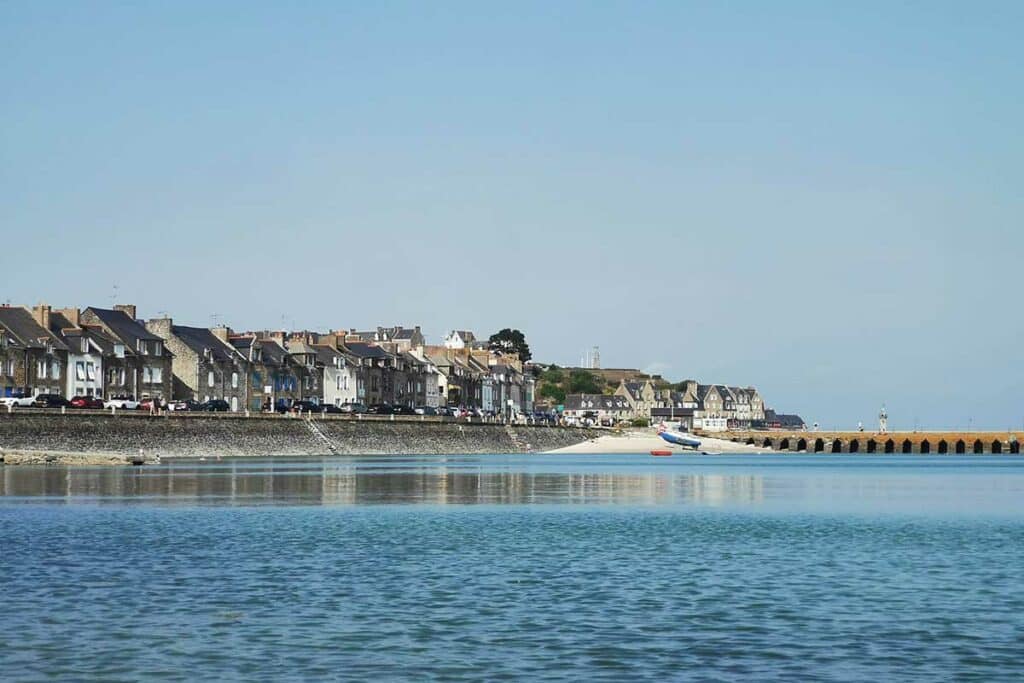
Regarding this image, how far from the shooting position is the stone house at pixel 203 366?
138250 millimetres

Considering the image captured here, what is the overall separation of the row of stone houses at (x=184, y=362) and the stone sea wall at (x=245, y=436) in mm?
14107

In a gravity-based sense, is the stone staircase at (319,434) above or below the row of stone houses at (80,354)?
below

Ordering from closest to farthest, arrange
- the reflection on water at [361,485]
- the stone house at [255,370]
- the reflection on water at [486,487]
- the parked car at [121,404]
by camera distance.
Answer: the reflection on water at [486,487] < the reflection on water at [361,485] < the parked car at [121,404] < the stone house at [255,370]

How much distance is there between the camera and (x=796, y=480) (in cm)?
9506

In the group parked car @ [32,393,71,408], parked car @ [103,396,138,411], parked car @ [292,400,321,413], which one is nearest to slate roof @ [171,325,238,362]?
parked car @ [292,400,321,413]

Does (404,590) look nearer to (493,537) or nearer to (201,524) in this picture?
(493,537)

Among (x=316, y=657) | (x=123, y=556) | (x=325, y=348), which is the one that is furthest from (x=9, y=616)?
(x=325, y=348)

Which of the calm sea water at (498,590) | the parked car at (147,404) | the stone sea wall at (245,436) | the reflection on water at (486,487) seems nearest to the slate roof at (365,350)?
the stone sea wall at (245,436)

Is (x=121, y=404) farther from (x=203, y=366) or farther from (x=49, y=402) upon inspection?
(x=203, y=366)

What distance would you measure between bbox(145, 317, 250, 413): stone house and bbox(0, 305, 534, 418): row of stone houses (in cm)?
A: 9

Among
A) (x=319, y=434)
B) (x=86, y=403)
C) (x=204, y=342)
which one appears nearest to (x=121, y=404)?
(x=86, y=403)

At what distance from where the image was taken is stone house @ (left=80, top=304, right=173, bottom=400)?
128250 millimetres

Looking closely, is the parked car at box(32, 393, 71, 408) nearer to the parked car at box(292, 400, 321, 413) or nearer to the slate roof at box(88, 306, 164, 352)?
the slate roof at box(88, 306, 164, 352)

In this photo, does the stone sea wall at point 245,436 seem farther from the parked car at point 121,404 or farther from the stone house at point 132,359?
the stone house at point 132,359
